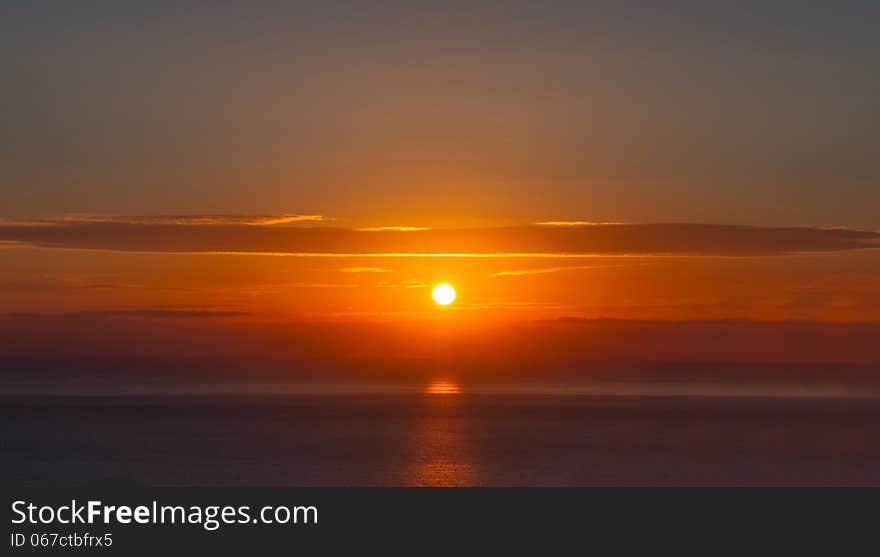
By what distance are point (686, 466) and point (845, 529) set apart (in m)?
16.0

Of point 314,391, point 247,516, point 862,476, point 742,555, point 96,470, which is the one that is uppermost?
point 314,391

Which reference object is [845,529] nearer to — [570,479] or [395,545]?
[395,545]

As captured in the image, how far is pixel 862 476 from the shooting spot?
127 feet

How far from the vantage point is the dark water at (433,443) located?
3788 centimetres

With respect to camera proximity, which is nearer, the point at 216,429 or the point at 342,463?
the point at 342,463

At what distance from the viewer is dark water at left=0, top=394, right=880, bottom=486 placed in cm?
3788

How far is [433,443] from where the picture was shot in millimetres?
46438

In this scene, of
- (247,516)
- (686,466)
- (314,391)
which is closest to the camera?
(247,516)

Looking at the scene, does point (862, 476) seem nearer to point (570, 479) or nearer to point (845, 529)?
point (570, 479)

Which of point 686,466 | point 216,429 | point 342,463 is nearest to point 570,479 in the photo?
point 686,466

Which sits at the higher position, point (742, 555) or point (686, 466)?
point (686, 466)

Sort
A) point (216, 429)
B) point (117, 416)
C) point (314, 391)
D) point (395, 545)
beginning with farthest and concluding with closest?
point (314, 391) < point (117, 416) < point (216, 429) < point (395, 545)

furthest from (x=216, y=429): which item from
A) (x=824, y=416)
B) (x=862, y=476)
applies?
(x=824, y=416)

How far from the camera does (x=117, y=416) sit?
5866 centimetres
